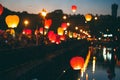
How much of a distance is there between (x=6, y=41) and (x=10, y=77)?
9.13 meters

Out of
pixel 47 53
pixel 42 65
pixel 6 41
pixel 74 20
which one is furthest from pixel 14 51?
pixel 74 20

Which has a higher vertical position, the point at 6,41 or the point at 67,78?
the point at 6,41

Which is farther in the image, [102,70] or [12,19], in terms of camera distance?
[102,70]

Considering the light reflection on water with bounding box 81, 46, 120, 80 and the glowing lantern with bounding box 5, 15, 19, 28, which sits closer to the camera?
the light reflection on water with bounding box 81, 46, 120, 80

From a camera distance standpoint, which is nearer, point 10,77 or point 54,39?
point 10,77

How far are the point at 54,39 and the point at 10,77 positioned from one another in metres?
25.9

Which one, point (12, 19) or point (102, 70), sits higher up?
point (12, 19)

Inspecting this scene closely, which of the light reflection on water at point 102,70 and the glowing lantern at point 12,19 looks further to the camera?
the glowing lantern at point 12,19

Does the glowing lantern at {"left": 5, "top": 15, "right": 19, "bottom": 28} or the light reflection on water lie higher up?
the glowing lantern at {"left": 5, "top": 15, "right": 19, "bottom": 28}

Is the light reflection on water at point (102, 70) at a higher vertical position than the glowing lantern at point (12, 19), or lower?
lower

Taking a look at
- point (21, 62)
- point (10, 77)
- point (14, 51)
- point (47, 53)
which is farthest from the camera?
point (47, 53)

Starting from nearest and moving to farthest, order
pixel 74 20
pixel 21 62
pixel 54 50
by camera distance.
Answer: pixel 21 62, pixel 54 50, pixel 74 20

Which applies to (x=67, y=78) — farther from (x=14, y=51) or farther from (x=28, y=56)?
(x=14, y=51)

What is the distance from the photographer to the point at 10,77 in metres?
14.4
